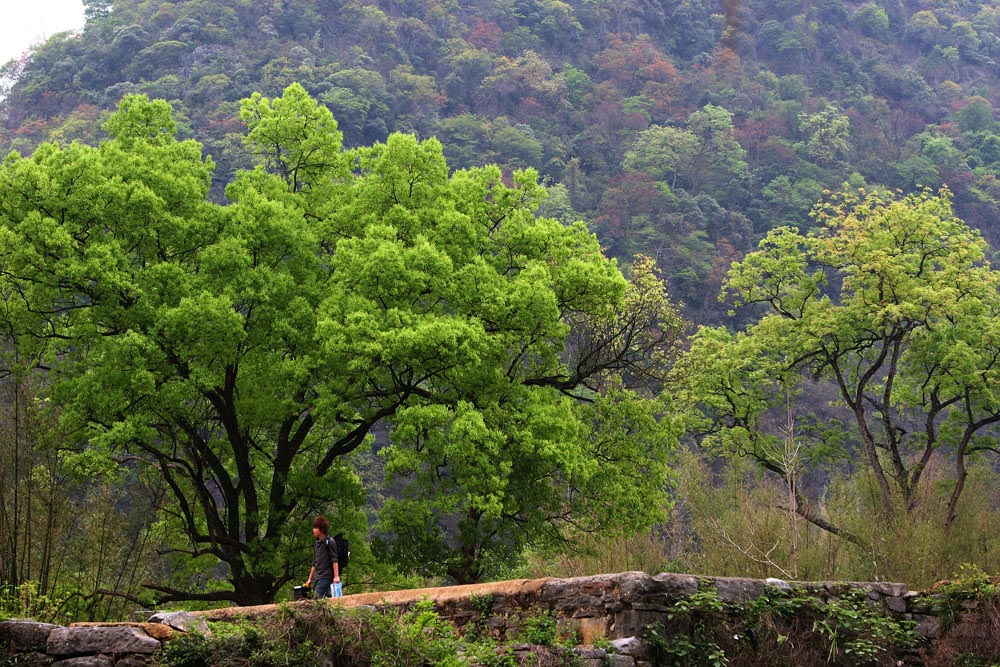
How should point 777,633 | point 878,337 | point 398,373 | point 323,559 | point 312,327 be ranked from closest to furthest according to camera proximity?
point 777,633
point 323,559
point 312,327
point 398,373
point 878,337

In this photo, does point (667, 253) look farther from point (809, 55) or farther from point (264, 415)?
point (264, 415)

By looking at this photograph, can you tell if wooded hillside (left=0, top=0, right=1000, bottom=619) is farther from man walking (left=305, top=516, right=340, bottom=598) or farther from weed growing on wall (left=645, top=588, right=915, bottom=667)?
man walking (left=305, top=516, right=340, bottom=598)

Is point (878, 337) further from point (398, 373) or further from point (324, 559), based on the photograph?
point (324, 559)

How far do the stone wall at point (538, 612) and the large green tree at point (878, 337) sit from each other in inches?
601

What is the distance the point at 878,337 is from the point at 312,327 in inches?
618

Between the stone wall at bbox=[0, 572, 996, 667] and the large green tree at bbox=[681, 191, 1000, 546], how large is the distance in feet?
50.0

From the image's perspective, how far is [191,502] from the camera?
72.1 ft

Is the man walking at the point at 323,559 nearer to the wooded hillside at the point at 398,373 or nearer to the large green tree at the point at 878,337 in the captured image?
the wooded hillside at the point at 398,373

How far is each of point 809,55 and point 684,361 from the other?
82547 millimetres

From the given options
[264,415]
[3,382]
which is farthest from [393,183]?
[3,382]

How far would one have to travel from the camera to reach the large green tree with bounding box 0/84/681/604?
1716cm

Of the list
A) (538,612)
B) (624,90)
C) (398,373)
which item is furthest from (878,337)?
(624,90)

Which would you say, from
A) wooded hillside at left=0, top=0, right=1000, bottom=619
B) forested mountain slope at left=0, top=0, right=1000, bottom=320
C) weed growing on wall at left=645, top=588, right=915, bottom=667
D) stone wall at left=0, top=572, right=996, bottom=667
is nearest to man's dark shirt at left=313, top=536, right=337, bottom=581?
stone wall at left=0, top=572, right=996, bottom=667

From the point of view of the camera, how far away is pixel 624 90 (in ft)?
312
